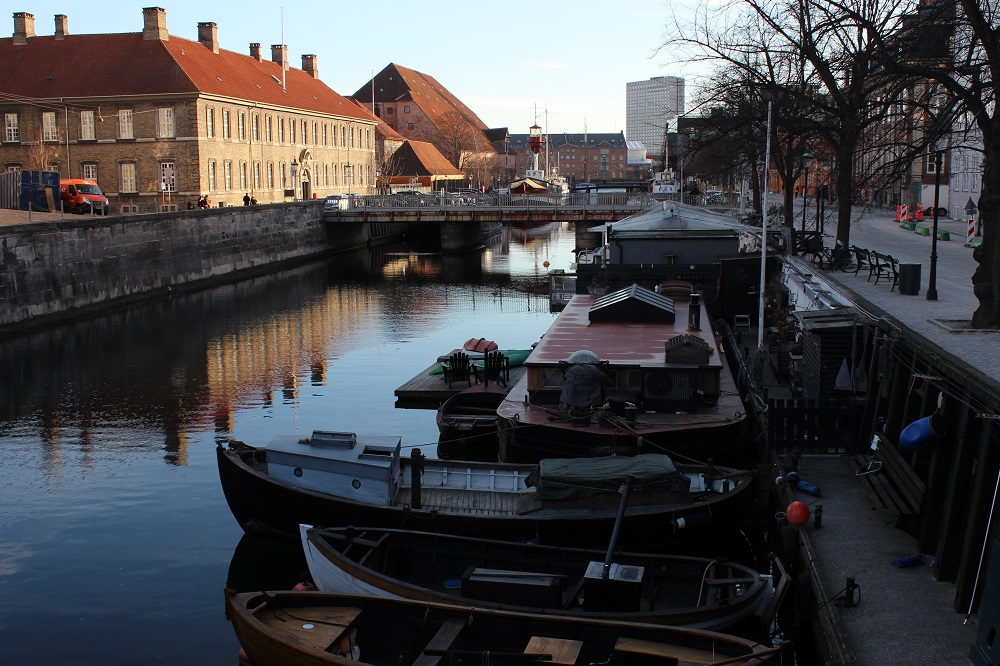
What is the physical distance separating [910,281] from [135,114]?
55.7 metres

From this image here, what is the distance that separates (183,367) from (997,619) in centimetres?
2696

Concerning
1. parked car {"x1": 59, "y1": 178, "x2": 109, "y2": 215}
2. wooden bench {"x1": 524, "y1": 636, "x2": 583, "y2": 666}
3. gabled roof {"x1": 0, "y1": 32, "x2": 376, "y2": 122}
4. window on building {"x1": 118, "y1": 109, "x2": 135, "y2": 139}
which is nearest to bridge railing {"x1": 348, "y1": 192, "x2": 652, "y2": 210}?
gabled roof {"x1": 0, "y1": 32, "x2": 376, "y2": 122}

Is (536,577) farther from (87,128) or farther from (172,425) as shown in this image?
(87,128)

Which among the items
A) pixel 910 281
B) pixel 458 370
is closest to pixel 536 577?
pixel 458 370

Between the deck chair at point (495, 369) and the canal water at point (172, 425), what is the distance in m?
2.14

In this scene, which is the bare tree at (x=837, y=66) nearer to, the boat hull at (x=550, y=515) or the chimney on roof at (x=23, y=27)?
the boat hull at (x=550, y=515)

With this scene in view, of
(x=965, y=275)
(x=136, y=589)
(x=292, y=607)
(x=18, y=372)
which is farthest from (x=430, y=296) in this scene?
(x=292, y=607)

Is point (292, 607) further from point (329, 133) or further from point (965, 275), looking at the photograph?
point (329, 133)

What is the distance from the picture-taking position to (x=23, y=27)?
74.0 m

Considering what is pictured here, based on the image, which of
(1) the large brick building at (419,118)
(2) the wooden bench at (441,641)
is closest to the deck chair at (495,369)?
(2) the wooden bench at (441,641)

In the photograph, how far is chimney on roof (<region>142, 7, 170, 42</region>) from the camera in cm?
7062

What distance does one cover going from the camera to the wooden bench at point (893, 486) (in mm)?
13250

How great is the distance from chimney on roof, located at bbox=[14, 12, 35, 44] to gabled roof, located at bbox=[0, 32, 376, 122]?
1.70 feet

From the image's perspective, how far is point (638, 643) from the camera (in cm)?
1110
